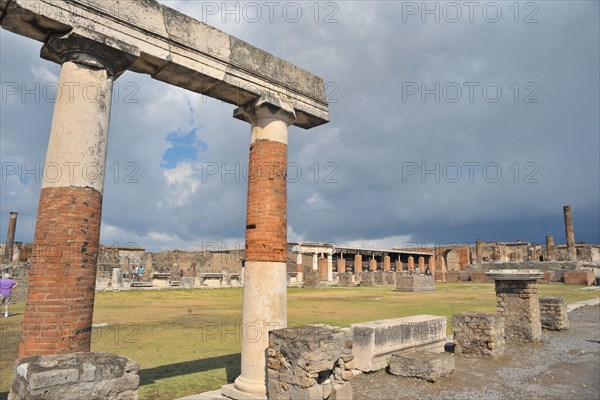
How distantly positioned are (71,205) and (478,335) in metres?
7.26

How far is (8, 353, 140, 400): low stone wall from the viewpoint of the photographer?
259cm

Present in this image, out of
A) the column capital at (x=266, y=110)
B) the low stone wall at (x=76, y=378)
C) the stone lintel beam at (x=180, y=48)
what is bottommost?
the low stone wall at (x=76, y=378)

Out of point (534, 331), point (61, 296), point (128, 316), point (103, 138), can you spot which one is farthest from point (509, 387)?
point (128, 316)

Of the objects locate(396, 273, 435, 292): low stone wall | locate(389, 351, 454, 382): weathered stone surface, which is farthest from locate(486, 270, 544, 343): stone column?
locate(396, 273, 435, 292): low stone wall

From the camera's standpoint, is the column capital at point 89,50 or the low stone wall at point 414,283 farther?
the low stone wall at point 414,283

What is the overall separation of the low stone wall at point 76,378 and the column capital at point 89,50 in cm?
303

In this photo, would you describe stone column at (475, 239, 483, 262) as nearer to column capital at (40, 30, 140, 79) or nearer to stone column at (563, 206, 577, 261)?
stone column at (563, 206, 577, 261)

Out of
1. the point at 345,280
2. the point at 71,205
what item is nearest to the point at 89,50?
the point at 71,205

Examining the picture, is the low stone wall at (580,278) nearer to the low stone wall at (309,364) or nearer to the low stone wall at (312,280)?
the low stone wall at (312,280)

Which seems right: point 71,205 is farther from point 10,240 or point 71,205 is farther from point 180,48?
point 10,240

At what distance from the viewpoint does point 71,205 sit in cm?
387

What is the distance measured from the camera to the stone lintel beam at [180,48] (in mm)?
3902

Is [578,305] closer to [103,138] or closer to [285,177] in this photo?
[285,177]

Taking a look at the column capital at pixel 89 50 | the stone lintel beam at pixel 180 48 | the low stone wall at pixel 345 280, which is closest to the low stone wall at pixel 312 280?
the low stone wall at pixel 345 280
